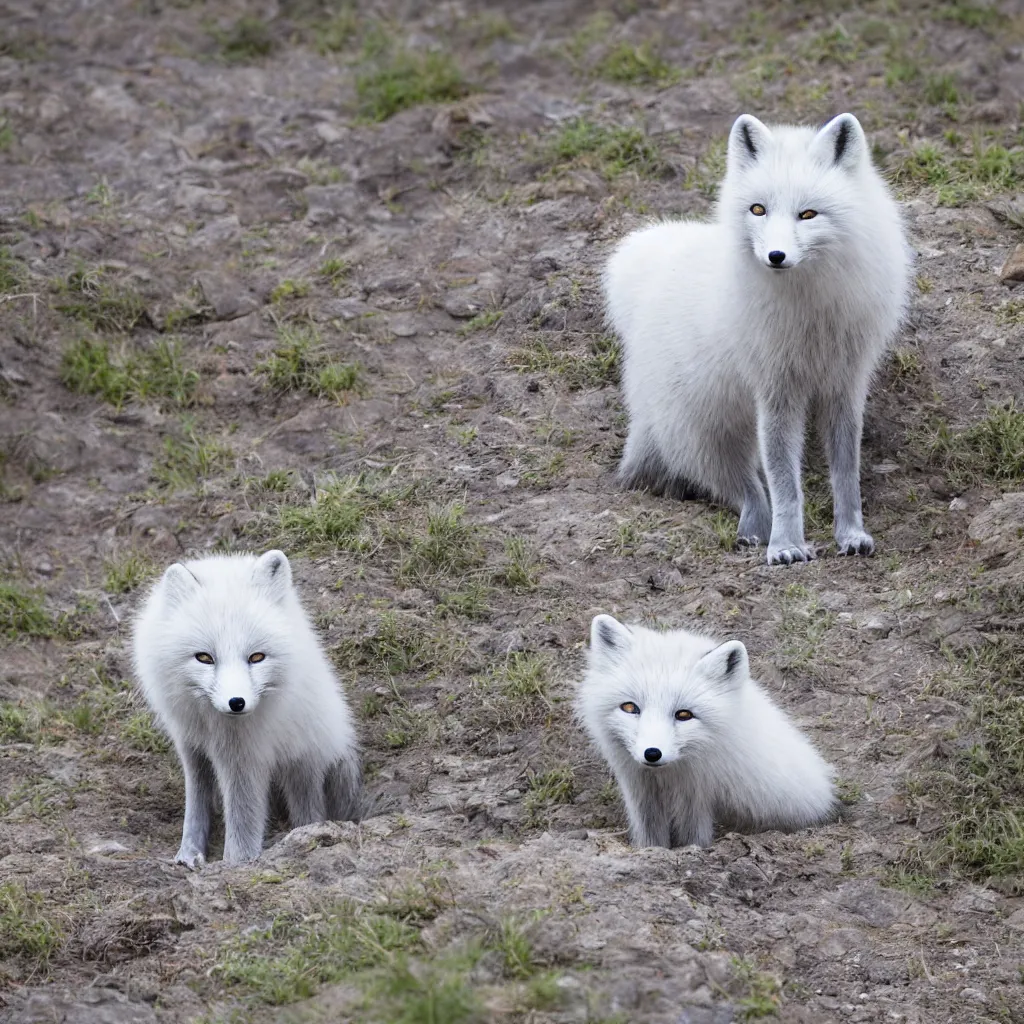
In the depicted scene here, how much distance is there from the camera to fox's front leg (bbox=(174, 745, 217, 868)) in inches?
247

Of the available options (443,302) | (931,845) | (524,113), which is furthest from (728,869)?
(524,113)

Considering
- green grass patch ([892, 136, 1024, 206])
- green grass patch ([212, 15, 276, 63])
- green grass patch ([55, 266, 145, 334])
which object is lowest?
green grass patch ([55, 266, 145, 334])

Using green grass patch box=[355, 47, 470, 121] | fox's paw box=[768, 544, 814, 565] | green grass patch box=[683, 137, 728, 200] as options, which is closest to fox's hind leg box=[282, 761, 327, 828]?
fox's paw box=[768, 544, 814, 565]

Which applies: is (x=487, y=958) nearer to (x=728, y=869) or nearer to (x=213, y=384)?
(x=728, y=869)

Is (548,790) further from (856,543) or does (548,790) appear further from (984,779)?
(856,543)

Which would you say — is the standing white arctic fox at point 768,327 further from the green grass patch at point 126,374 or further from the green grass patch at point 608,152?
the green grass patch at point 126,374

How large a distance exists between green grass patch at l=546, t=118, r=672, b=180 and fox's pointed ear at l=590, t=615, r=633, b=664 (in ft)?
16.7

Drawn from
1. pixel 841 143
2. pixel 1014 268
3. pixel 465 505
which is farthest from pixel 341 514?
pixel 1014 268

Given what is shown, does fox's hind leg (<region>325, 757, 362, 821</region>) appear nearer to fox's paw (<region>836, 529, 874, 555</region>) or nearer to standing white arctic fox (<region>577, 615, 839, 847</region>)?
standing white arctic fox (<region>577, 615, 839, 847</region>)

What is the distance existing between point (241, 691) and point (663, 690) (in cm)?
163

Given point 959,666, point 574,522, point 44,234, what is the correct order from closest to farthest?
point 959,666, point 574,522, point 44,234

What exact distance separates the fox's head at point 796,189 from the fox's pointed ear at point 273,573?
249 centimetres

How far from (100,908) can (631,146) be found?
6839 mm

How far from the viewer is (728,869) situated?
5.34m
